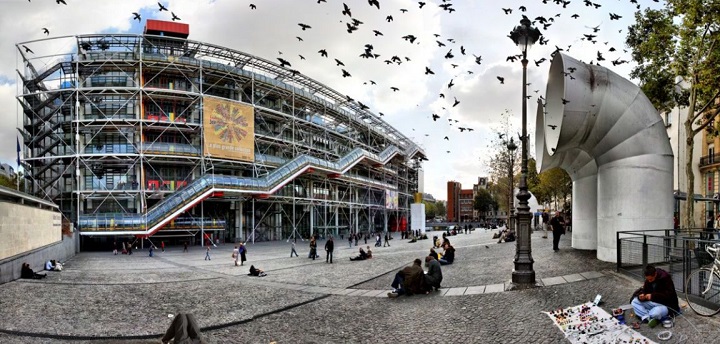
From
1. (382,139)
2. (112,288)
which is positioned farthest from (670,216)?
(382,139)

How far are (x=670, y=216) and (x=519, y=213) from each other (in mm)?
5118

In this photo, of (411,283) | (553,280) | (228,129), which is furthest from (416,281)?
(228,129)

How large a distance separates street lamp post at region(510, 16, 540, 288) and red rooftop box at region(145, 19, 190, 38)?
41.1 m

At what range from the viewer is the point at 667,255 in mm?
9930

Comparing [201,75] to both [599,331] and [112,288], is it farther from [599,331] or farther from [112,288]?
[599,331]

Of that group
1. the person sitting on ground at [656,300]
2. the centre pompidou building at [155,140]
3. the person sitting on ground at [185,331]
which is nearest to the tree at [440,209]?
the centre pompidou building at [155,140]

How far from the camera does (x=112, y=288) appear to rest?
48.4 feet

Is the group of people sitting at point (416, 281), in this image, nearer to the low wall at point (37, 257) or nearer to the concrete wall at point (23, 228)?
the low wall at point (37, 257)

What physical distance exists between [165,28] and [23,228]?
31.4 meters

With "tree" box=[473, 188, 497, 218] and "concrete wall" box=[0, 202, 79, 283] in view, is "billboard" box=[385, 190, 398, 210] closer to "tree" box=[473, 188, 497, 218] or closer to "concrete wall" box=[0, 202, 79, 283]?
"concrete wall" box=[0, 202, 79, 283]

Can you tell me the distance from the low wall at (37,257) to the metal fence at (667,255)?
62.5ft

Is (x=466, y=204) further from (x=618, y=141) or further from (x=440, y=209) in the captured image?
(x=618, y=141)

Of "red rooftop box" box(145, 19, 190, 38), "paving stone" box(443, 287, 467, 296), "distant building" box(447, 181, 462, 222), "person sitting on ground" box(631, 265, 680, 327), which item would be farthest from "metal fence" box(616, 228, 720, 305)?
"distant building" box(447, 181, 462, 222)

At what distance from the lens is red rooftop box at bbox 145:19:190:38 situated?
145 ft
